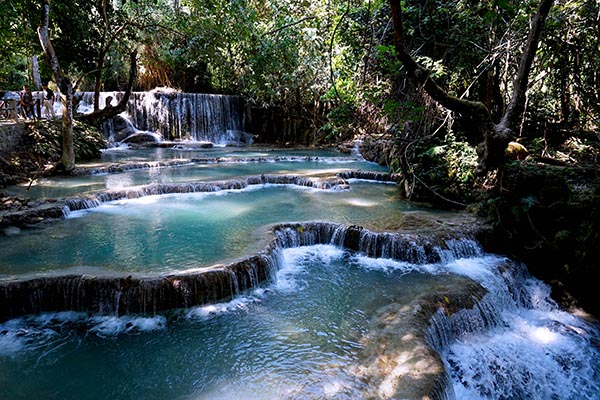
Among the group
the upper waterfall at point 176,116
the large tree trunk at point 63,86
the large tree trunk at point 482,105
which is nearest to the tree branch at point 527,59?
the large tree trunk at point 482,105

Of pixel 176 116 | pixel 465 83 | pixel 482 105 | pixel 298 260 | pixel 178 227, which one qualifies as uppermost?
pixel 465 83

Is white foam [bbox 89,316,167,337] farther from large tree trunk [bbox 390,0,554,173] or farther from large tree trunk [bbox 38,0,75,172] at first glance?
large tree trunk [bbox 38,0,75,172]

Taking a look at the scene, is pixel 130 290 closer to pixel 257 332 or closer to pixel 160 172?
pixel 257 332

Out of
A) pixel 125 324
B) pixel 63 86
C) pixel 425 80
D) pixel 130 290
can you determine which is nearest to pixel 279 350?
pixel 125 324

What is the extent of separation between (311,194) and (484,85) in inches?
186

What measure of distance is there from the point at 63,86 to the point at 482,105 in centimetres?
1032

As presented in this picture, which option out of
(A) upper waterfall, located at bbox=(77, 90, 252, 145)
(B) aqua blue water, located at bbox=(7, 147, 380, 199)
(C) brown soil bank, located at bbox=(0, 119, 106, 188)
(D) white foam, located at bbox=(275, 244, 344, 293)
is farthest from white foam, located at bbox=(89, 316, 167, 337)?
(A) upper waterfall, located at bbox=(77, 90, 252, 145)

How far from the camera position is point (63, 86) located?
10.3 metres

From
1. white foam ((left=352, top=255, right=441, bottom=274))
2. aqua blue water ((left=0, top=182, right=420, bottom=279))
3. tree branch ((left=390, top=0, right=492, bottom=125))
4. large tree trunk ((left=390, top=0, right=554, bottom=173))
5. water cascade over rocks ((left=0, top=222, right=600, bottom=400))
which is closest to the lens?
tree branch ((left=390, top=0, right=492, bottom=125))

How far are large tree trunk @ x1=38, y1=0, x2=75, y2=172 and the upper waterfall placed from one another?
8.98 meters

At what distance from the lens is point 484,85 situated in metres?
→ 8.73

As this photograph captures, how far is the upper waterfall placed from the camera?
66.7 ft

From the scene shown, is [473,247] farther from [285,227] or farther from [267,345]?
[267,345]

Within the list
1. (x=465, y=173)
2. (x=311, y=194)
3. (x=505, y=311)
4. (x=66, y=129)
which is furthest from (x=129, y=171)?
(x=505, y=311)
